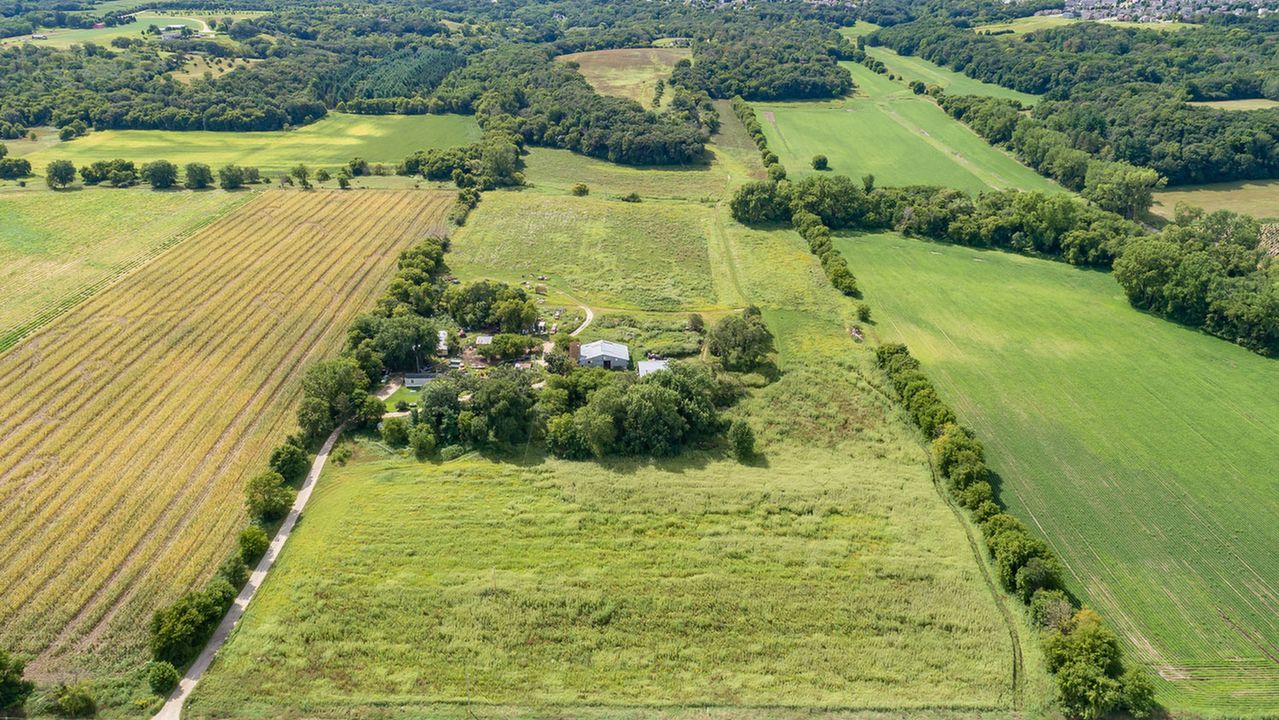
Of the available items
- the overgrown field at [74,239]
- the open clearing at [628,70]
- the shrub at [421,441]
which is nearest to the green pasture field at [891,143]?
the open clearing at [628,70]

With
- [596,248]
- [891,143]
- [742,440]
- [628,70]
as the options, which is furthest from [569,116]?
[742,440]

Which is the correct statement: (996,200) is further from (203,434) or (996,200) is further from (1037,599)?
(203,434)

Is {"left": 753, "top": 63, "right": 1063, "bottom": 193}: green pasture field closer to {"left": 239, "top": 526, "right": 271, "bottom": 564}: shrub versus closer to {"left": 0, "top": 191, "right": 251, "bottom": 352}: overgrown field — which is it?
{"left": 0, "top": 191, "right": 251, "bottom": 352}: overgrown field

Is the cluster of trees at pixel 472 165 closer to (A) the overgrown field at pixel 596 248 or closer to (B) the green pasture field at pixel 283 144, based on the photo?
(A) the overgrown field at pixel 596 248

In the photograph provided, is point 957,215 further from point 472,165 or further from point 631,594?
point 472,165

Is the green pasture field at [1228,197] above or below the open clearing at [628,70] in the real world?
below

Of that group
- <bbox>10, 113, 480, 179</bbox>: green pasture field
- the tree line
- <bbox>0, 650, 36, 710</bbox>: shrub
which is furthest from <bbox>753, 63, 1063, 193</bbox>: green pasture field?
<bbox>0, 650, 36, 710</bbox>: shrub
